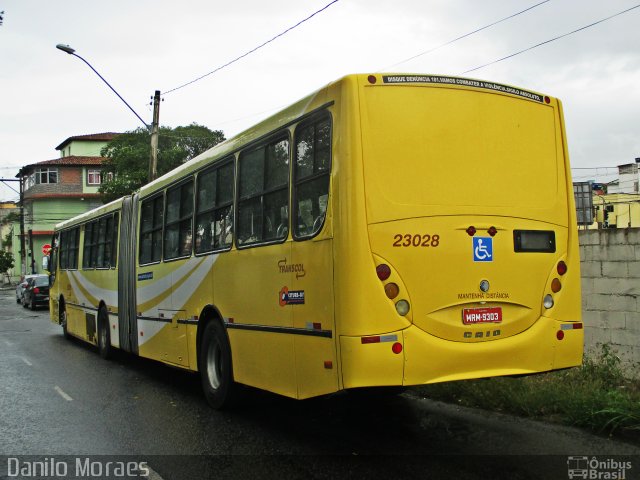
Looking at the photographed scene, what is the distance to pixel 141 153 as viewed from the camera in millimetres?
46438

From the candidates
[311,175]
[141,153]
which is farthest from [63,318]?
[141,153]

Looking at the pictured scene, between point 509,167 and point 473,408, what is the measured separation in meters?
2.85

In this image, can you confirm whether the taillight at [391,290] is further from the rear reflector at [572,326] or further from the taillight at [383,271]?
the rear reflector at [572,326]

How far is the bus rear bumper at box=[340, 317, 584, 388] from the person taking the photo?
4.96 metres

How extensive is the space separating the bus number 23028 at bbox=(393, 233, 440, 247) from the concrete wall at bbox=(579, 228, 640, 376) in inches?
145

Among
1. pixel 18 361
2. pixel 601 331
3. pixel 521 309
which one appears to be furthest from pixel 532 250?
pixel 18 361

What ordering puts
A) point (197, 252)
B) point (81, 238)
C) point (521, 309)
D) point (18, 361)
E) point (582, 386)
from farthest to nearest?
point (81, 238)
point (18, 361)
point (197, 252)
point (582, 386)
point (521, 309)

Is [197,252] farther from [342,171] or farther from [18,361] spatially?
[18,361]

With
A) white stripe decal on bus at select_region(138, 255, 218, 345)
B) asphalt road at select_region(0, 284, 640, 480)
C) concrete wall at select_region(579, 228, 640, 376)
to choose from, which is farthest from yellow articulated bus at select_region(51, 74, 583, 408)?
concrete wall at select_region(579, 228, 640, 376)

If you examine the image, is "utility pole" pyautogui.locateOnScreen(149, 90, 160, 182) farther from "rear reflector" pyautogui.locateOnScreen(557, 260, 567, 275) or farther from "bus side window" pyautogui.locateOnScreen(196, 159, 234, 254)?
"rear reflector" pyautogui.locateOnScreen(557, 260, 567, 275)

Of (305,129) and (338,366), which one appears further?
(305,129)

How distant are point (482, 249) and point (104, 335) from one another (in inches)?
359

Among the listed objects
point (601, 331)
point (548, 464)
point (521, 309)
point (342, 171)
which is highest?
point (342, 171)

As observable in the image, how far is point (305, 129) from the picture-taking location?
5734 mm
